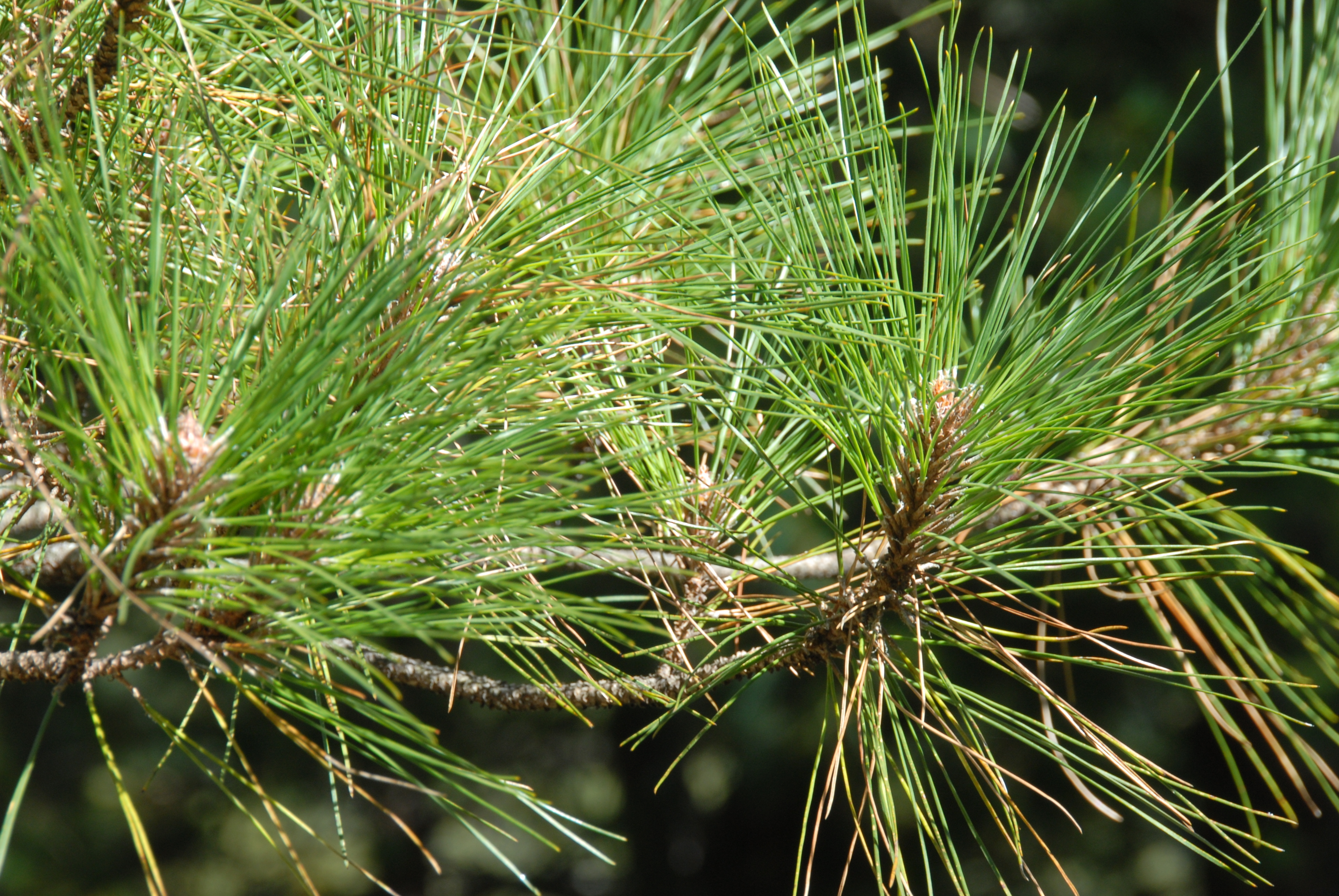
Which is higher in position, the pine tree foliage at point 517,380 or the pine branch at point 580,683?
the pine tree foliage at point 517,380

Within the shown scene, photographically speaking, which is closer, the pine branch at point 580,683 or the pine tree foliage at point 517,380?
the pine tree foliage at point 517,380

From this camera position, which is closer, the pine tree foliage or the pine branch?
the pine tree foliage

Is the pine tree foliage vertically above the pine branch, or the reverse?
the pine tree foliage

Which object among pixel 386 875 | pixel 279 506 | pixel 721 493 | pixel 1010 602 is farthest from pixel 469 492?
pixel 386 875

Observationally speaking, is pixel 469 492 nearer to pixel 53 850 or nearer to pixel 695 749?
pixel 695 749

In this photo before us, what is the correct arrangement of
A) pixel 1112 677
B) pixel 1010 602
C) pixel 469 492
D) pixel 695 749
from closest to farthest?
1. pixel 469 492
2. pixel 1010 602
3. pixel 1112 677
4. pixel 695 749

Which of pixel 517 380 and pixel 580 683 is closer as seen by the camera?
pixel 517 380

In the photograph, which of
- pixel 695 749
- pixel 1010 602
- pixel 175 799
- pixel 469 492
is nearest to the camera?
pixel 469 492

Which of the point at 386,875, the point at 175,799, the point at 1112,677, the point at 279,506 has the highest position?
the point at 279,506
